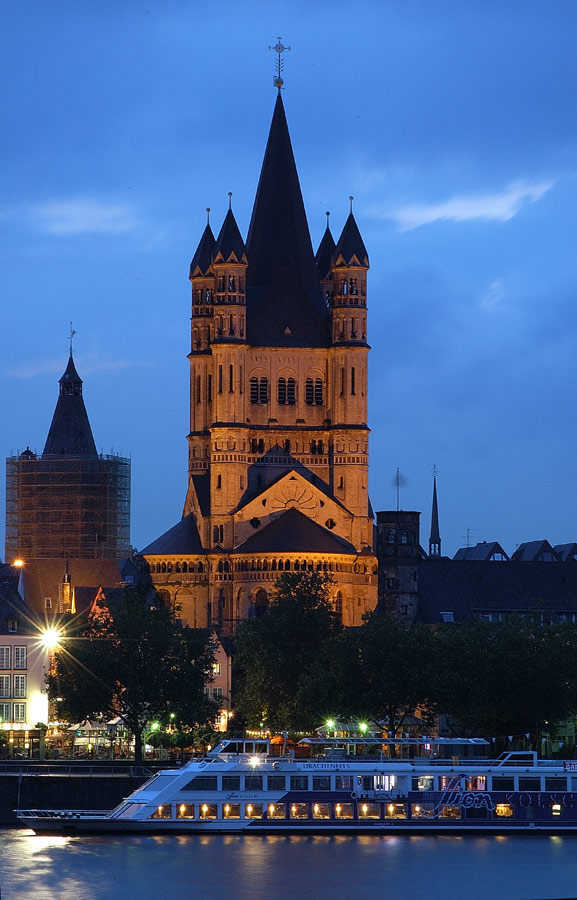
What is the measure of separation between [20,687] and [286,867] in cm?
6526

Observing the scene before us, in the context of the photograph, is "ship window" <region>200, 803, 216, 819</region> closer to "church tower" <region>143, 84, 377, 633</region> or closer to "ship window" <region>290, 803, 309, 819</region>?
"ship window" <region>290, 803, 309, 819</region>

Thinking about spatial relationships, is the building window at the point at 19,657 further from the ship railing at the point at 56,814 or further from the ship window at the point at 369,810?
the ship window at the point at 369,810

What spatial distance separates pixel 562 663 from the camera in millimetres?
147250

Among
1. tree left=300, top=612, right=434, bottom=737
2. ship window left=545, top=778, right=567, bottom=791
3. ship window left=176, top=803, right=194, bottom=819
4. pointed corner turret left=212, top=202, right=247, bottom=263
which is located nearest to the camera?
ship window left=176, top=803, right=194, bottom=819

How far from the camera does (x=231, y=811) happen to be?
11344 centimetres

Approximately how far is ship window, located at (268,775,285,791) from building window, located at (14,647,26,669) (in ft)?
174

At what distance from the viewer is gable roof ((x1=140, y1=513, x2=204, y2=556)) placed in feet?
639

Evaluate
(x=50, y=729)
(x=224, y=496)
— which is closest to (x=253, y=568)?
(x=224, y=496)

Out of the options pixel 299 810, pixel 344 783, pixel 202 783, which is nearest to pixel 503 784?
pixel 344 783

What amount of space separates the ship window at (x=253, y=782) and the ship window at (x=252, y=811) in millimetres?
828

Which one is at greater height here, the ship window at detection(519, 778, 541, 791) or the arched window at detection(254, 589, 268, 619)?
the arched window at detection(254, 589, 268, 619)

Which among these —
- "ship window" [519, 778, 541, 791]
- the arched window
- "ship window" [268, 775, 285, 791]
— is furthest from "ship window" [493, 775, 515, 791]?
the arched window

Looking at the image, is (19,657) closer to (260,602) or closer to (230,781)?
(260,602)

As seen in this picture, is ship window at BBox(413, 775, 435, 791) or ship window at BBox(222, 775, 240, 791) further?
ship window at BBox(413, 775, 435, 791)
